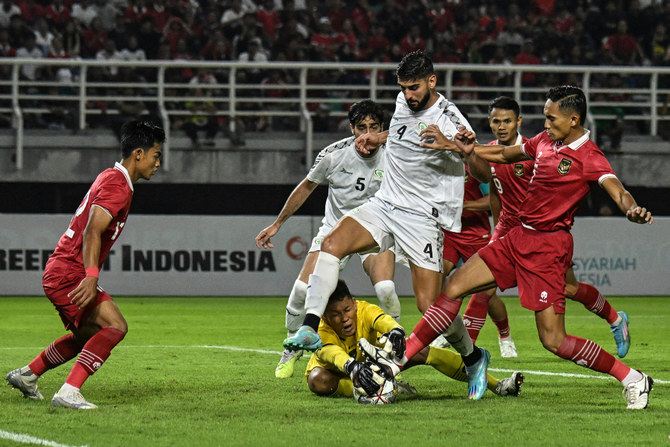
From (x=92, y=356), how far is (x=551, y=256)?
2907mm

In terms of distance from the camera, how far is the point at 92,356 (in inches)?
267

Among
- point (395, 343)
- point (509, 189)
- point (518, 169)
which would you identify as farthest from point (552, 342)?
point (509, 189)

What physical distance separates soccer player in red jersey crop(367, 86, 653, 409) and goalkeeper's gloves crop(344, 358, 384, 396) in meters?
0.09

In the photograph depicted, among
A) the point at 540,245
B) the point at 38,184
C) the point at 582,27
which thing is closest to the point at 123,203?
the point at 540,245

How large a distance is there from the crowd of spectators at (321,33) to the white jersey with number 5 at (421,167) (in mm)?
11408

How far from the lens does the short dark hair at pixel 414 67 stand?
24.8 feet

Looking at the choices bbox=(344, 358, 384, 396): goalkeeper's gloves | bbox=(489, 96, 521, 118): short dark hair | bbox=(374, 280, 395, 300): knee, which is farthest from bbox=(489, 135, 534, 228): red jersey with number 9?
bbox=(344, 358, 384, 396): goalkeeper's gloves

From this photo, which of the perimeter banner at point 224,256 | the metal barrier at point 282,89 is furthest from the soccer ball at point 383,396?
the metal barrier at point 282,89

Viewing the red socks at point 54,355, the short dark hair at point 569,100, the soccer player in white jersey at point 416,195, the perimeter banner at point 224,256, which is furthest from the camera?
the perimeter banner at point 224,256

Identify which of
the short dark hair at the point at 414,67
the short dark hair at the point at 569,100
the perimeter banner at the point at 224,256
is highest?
the short dark hair at the point at 414,67

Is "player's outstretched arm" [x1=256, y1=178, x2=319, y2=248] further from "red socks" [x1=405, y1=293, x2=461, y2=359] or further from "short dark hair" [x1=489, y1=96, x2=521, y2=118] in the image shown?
"red socks" [x1=405, y1=293, x2=461, y2=359]

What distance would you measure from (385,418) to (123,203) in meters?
2.04

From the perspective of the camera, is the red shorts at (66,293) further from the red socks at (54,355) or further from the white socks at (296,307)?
the white socks at (296,307)

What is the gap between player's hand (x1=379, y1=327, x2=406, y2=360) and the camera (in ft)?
22.2
